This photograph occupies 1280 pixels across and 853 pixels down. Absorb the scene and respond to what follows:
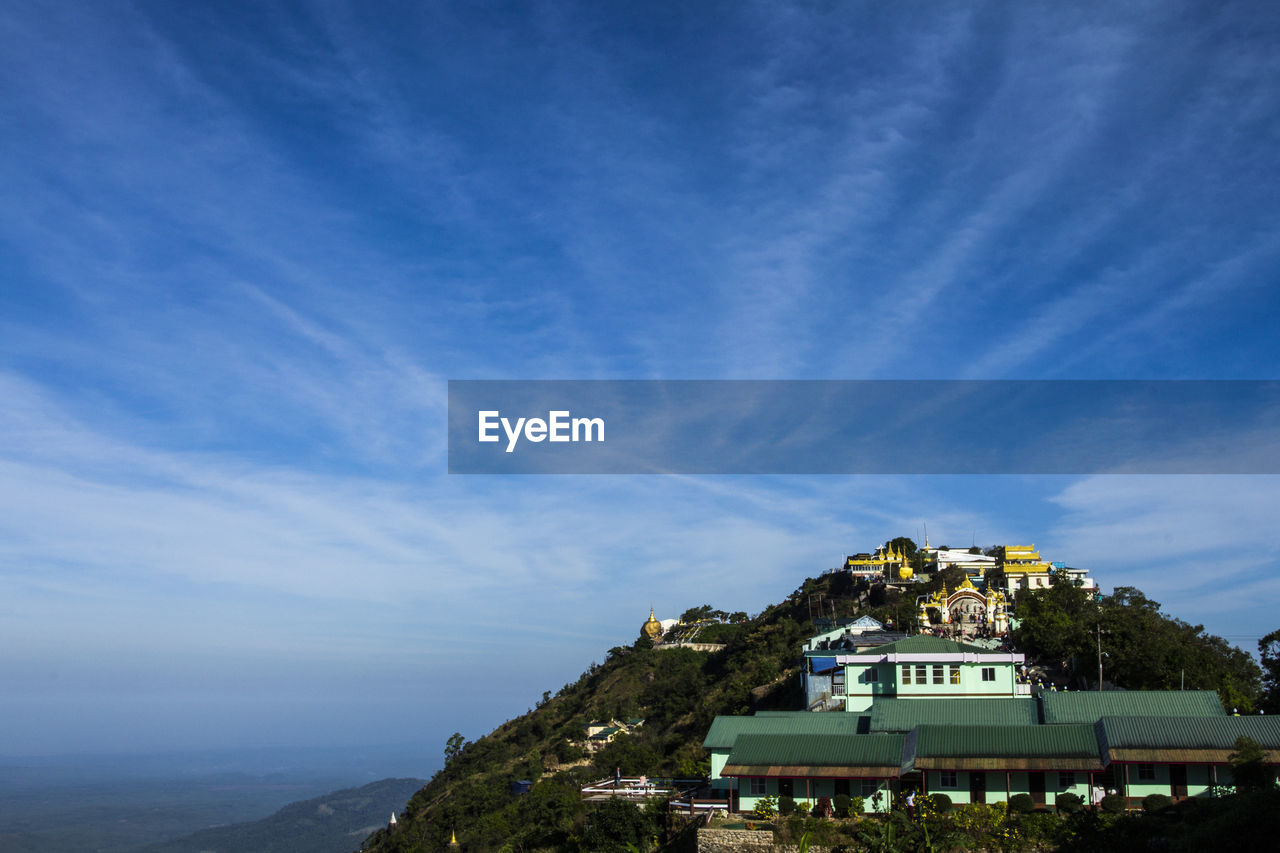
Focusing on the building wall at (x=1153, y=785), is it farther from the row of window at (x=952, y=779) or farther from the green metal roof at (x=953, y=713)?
the green metal roof at (x=953, y=713)

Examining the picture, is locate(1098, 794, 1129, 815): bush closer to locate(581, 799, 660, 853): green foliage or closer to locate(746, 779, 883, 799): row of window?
locate(746, 779, 883, 799): row of window

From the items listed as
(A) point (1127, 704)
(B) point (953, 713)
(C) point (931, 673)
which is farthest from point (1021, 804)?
(C) point (931, 673)

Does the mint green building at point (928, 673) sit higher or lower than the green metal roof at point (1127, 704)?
higher

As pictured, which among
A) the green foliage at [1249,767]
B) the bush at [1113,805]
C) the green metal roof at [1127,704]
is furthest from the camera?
the green metal roof at [1127,704]

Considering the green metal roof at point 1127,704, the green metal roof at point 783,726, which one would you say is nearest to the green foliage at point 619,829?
the green metal roof at point 783,726

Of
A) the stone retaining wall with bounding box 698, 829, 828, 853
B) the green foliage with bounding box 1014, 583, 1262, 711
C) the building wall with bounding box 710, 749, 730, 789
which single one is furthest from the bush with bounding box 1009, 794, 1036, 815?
the green foliage with bounding box 1014, 583, 1262, 711

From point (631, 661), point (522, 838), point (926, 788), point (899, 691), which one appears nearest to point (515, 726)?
point (631, 661)

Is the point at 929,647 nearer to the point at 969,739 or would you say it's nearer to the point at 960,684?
the point at 960,684
